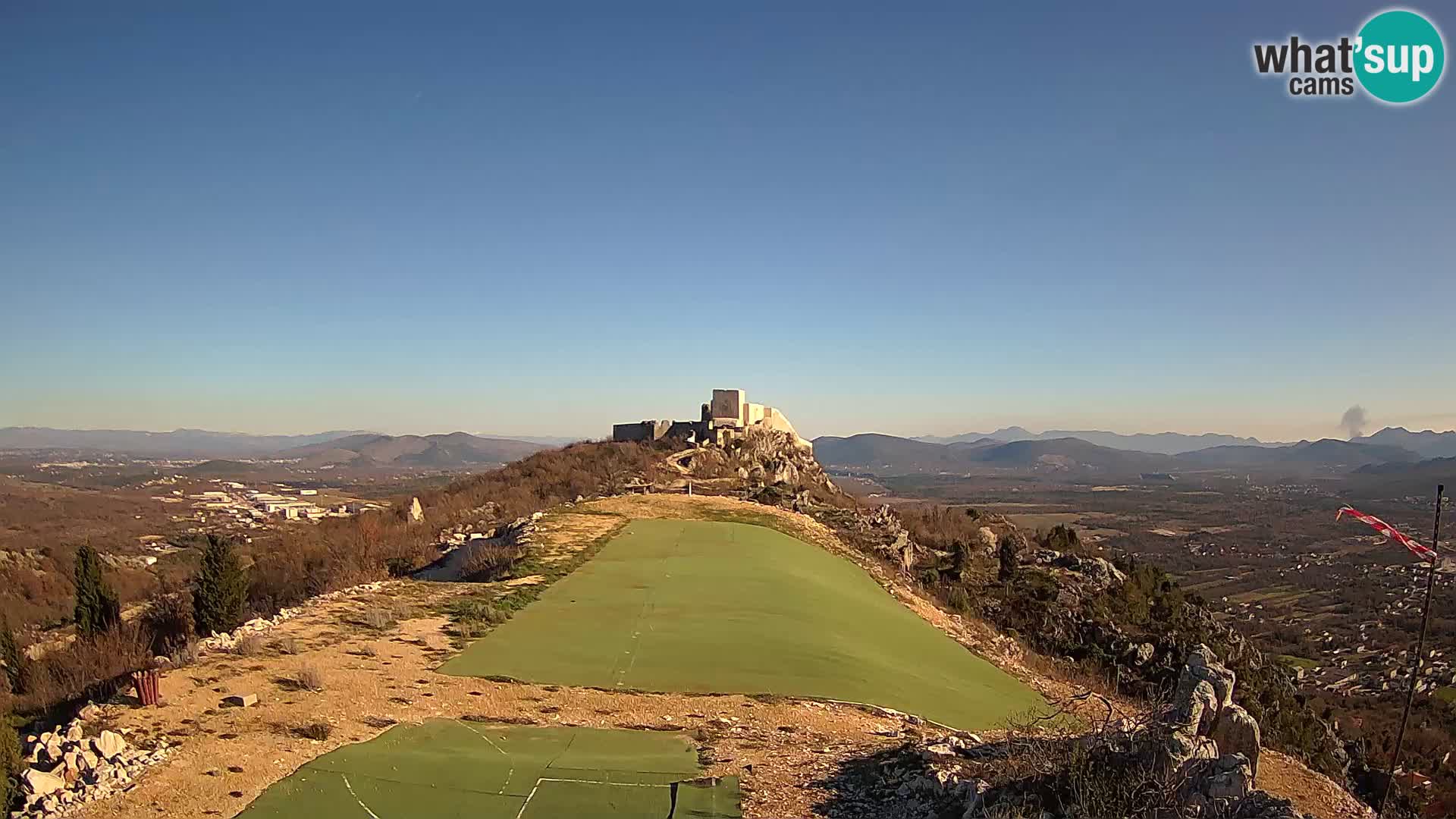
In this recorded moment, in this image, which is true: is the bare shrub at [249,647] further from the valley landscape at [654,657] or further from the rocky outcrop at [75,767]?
the rocky outcrop at [75,767]

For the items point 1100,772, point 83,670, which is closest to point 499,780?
point 1100,772

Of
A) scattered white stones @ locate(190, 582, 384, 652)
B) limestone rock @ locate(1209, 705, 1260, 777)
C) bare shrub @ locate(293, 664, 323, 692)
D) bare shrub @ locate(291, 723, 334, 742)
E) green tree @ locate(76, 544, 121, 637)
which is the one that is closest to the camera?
limestone rock @ locate(1209, 705, 1260, 777)

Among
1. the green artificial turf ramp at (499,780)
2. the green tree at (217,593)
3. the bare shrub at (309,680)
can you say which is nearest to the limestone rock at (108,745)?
the green artificial turf ramp at (499,780)

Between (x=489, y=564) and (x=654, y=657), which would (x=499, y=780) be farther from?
(x=489, y=564)

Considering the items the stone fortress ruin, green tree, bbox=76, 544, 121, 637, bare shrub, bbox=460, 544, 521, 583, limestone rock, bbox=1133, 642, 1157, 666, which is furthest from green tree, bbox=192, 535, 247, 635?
the stone fortress ruin

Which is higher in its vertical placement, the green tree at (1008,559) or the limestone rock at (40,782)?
the limestone rock at (40,782)

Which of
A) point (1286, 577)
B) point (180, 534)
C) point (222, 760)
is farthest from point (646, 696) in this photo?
point (1286, 577)

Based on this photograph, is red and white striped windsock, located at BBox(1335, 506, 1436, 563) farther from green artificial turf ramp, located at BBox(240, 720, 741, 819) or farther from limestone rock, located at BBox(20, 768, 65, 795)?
limestone rock, located at BBox(20, 768, 65, 795)
